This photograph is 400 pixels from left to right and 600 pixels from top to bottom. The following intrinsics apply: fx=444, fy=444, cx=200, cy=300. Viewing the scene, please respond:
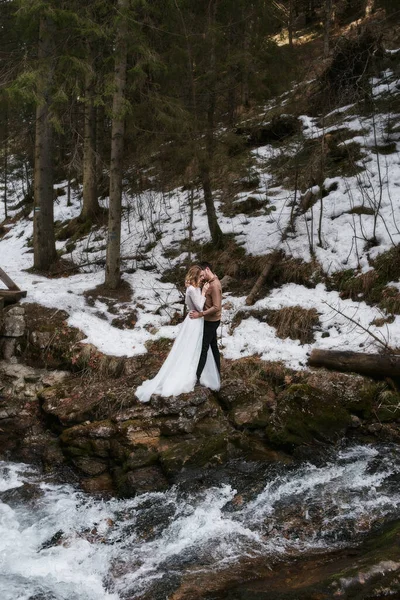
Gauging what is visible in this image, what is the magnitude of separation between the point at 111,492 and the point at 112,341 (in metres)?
3.46

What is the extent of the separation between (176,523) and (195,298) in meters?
3.20

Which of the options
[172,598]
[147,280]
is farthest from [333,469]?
[147,280]

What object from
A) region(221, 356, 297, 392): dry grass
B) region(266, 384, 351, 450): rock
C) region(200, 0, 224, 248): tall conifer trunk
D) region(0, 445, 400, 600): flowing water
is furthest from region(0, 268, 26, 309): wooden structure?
region(266, 384, 351, 450): rock

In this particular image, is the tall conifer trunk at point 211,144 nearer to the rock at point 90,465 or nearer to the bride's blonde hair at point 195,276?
the bride's blonde hair at point 195,276

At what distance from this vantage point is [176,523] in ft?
17.3

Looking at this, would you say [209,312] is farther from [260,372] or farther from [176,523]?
[176,523]

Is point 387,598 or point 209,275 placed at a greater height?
point 209,275

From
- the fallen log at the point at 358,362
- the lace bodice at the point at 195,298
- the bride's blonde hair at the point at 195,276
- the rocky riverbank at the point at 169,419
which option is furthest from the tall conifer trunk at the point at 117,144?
the fallen log at the point at 358,362

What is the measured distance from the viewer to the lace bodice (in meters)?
6.99

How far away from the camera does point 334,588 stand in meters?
3.71

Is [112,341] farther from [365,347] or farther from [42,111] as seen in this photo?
[42,111]

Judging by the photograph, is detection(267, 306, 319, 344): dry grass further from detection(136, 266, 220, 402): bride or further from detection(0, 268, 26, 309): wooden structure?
detection(0, 268, 26, 309): wooden structure

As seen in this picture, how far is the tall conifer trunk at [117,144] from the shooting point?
31.6 feet

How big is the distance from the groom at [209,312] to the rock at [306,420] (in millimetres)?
1328
